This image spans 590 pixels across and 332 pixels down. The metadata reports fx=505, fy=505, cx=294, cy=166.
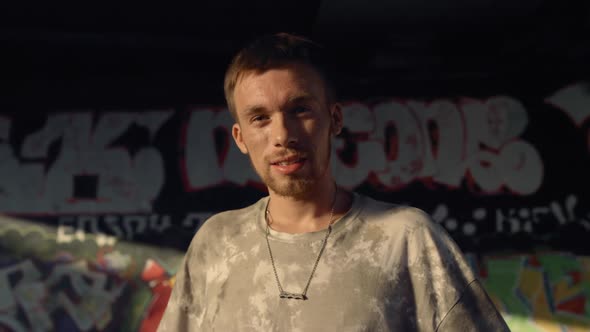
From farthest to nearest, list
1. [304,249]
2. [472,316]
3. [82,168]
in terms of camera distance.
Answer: [82,168], [304,249], [472,316]

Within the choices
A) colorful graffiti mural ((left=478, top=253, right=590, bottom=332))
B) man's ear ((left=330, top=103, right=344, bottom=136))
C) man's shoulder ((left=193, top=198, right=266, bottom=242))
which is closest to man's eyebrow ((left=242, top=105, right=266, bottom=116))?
man's ear ((left=330, top=103, right=344, bottom=136))

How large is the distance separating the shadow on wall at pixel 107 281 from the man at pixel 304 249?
3935 mm

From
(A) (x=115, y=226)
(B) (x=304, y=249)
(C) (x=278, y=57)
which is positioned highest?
(C) (x=278, y=57)

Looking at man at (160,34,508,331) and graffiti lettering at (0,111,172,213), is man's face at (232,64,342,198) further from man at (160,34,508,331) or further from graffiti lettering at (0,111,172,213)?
graffiti lettering at (0,111,172,213)

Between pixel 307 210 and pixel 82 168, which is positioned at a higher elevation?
pixel 307 210

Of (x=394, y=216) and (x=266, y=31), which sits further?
(x=266, y=31)

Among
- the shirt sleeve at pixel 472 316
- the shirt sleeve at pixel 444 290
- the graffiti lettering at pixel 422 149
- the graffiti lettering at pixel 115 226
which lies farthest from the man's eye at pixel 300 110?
the graffiti lettering at pixel 115 226

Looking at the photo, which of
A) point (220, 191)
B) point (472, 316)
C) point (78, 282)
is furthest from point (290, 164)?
point (78, 282)

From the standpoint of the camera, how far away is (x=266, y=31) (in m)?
5.25

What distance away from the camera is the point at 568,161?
17.7 feet

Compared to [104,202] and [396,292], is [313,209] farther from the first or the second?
[104,202]

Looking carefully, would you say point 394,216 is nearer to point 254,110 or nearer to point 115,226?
point 254,110

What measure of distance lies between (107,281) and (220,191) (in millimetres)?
1591

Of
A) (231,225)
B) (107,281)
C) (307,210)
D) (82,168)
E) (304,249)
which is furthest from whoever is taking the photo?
(82,168)
